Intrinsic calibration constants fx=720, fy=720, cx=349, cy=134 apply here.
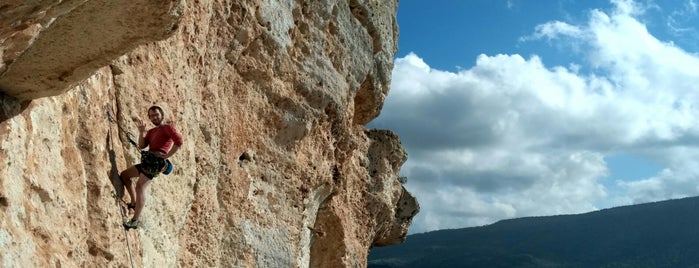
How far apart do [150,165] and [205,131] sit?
136 inches

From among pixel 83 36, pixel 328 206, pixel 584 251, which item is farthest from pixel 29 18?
pixel 584 251

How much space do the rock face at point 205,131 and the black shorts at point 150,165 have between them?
0.36 metres

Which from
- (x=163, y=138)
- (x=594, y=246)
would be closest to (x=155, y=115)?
(x=163, y=138)

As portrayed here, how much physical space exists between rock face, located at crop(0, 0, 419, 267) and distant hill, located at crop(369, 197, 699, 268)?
130m

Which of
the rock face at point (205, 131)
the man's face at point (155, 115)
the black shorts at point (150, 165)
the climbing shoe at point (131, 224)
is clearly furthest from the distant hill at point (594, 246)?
the man's face at point (155, 115)

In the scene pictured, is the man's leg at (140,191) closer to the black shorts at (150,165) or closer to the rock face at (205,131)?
the black shorts at (150,165)

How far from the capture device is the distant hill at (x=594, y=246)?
537ft

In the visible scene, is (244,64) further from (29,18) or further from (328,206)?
(29,18)

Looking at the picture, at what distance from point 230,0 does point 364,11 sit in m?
6.01

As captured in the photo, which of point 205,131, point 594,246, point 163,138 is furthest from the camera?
point 594,246

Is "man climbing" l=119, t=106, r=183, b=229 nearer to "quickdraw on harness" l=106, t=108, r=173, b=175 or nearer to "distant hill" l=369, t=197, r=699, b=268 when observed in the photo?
"quickdraw on harness" l=106, t=108, r=173, b=175

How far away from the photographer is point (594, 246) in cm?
18112

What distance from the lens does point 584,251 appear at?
181 m

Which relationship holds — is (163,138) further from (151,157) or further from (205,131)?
(205,131)
